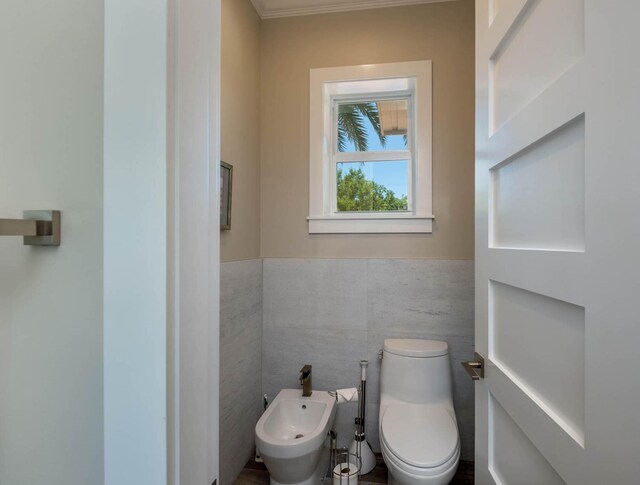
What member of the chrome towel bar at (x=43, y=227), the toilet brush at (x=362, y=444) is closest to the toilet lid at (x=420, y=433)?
the toilet brush at (x=362, y=444)

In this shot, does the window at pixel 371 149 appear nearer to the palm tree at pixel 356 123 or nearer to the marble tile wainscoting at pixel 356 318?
the palm tree at pixel 356 123

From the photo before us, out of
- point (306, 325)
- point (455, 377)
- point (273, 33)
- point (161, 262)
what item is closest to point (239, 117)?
point (273, 33)

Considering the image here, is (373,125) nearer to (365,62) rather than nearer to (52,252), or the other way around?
(365,62)

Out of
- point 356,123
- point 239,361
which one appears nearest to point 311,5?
point 356,123

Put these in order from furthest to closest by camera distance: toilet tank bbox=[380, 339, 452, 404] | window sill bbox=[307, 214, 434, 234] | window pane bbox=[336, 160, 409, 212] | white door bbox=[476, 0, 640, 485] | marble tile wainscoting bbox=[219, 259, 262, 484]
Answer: window pane bbox=[336, 160, 409, 212]
window sill bbox=[307, 214, 434, 234]
toilet tank bbox=[380, 339, 452, 404]
marble tile wainscoting bbox=[219, 259, 262, 484]
white door bbox=[476, 0, 640, 485]

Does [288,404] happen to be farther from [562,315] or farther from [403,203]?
[562,315]

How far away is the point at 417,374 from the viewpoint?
A: 1.85 metres

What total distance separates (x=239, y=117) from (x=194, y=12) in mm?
1502

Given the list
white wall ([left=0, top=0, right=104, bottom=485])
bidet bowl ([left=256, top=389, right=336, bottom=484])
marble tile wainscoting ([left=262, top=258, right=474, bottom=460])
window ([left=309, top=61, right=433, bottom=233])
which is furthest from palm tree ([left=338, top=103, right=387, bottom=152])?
white wall ([left=0, top=0, right=104, bottom=485])

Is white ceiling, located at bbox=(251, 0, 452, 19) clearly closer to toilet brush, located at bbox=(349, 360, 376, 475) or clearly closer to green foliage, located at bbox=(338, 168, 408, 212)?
green foliage, located at bbox=(338, 168, 408, 212)

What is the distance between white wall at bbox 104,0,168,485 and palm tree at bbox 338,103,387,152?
1957 millimetres

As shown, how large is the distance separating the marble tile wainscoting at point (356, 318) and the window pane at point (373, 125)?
2.54 feet

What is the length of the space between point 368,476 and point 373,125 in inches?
82.7

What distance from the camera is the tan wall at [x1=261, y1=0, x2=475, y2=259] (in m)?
2.08
